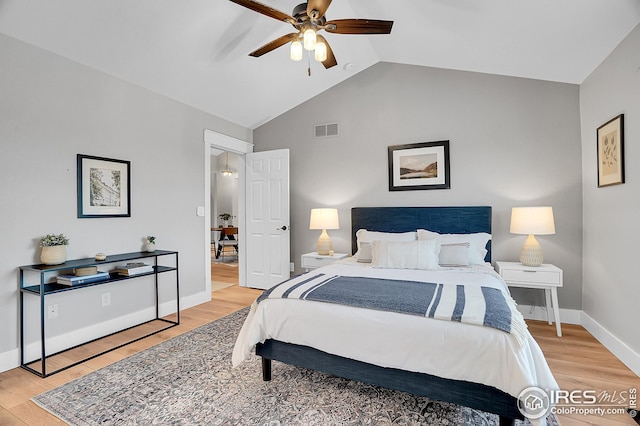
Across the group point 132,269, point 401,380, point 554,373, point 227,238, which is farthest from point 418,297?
point 227,238

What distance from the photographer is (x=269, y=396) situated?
2.06 metres

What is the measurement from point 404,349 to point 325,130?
3476 mm

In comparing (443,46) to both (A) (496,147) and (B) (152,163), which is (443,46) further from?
(B) (152,163)

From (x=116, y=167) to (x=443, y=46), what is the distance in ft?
11.9

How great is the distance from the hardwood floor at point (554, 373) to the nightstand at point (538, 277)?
0.24m

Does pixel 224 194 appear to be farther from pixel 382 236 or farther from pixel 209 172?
pixel 382 236

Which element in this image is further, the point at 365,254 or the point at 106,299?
the point at 365,254

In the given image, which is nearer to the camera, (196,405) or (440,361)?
(440,361)

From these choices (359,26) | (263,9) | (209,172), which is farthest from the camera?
(209,172)

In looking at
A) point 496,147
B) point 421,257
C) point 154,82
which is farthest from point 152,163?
point 496,147

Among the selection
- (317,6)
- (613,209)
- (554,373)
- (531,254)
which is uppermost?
(317,6)

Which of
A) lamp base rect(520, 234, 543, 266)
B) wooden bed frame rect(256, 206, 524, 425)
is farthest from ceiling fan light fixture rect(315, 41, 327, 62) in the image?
lamp base rect(520, 234, 543, 266)

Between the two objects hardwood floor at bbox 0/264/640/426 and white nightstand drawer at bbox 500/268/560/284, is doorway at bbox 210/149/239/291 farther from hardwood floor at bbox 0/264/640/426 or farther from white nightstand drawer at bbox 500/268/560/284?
Answer: white nightstand drawer at bbox 500/268/560/284

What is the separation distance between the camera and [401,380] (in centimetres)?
178
